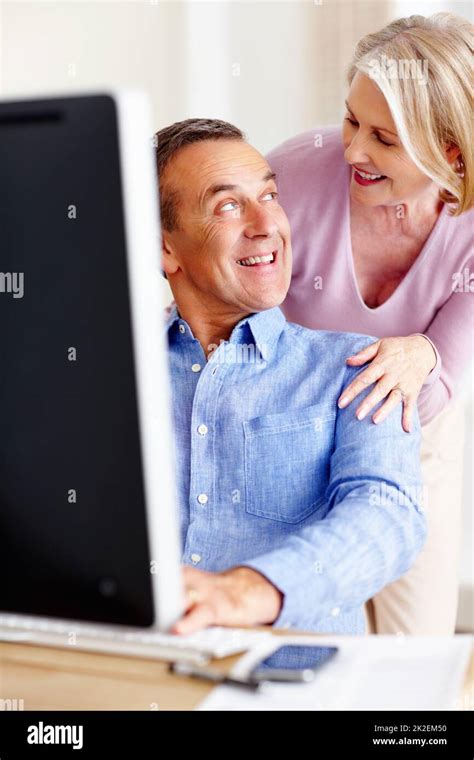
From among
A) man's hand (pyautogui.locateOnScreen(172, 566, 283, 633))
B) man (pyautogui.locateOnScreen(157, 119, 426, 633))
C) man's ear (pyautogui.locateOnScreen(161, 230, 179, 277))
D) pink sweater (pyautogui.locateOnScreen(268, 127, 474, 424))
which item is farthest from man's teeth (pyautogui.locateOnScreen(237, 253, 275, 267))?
man's hand (pyautogui.locateOnScreen(172, 566, 283, 633))

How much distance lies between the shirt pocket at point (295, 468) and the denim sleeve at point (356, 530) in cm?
3

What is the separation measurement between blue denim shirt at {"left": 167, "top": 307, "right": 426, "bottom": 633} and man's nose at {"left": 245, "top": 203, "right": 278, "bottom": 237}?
131mm

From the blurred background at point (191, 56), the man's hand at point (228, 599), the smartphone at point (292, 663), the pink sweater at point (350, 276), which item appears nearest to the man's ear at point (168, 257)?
the pink sweater at point (350, 276)

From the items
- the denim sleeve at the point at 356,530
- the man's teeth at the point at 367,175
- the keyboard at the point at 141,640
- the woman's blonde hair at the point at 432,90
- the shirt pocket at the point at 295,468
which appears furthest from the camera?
the man's teeth at the point at 367,175

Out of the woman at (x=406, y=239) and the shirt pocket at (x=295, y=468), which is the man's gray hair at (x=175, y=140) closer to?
the woman at (x=406, y=239)

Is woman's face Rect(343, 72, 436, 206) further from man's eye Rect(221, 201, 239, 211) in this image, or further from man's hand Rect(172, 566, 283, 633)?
man's hand Rect(172, 566, 283, 633)

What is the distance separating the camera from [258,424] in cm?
156

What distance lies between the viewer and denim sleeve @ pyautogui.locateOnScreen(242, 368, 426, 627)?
1071 mm

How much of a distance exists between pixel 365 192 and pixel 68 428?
1256mm

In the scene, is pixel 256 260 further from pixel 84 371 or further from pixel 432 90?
pixel 84 371

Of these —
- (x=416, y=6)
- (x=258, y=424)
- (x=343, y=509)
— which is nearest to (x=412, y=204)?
Answer: (x=258, y=424)

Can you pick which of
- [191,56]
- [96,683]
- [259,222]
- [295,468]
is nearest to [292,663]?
[96,683]

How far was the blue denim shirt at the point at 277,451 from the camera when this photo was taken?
1.38 metres

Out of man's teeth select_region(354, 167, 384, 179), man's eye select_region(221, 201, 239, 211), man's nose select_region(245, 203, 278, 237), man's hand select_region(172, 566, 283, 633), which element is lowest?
man's hand select_region(172, 566, 283, 633)
